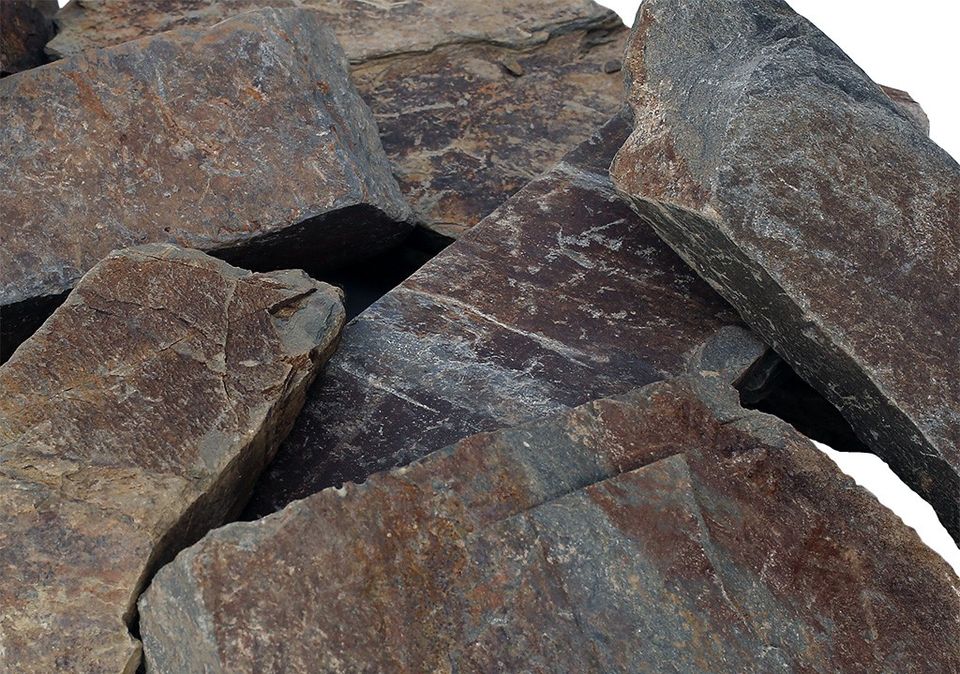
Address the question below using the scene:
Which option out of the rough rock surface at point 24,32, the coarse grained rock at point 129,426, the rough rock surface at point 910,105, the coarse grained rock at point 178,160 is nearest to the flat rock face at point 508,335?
the coarse grained rock at point 129,426

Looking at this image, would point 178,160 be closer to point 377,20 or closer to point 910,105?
point 377,20

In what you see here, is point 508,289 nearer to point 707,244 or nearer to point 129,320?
point 707,244

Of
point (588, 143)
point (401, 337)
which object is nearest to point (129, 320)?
point (401, 337)

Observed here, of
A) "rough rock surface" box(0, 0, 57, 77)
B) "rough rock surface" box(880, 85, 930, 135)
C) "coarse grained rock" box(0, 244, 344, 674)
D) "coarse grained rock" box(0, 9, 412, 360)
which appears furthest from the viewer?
"rough rock surface" box(880, 85, 930, 135)

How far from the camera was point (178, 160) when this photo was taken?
3.33 metres

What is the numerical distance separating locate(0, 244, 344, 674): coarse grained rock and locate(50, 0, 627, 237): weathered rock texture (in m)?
1.09

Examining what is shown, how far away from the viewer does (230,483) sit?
8.95ft

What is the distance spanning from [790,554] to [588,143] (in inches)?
62.6

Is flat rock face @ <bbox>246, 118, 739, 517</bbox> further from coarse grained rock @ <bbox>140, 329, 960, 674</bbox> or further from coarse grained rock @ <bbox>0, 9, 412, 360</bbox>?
coarse grained rock @ <bbox>140, 329, 960, 674</bbox>

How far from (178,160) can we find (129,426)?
918 mm

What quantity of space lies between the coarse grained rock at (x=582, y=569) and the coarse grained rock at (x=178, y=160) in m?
1.10

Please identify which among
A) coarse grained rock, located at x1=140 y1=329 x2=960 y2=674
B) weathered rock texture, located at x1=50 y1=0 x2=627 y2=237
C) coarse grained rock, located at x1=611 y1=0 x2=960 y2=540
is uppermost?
coarse grained rock, located at x1=611 y1=0 x2=960 y2=540

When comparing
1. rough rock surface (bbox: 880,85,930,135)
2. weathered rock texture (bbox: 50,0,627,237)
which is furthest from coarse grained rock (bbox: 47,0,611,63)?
rough rock surface (bbox: 880,85,930,135)

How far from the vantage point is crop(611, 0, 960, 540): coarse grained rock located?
285cm
